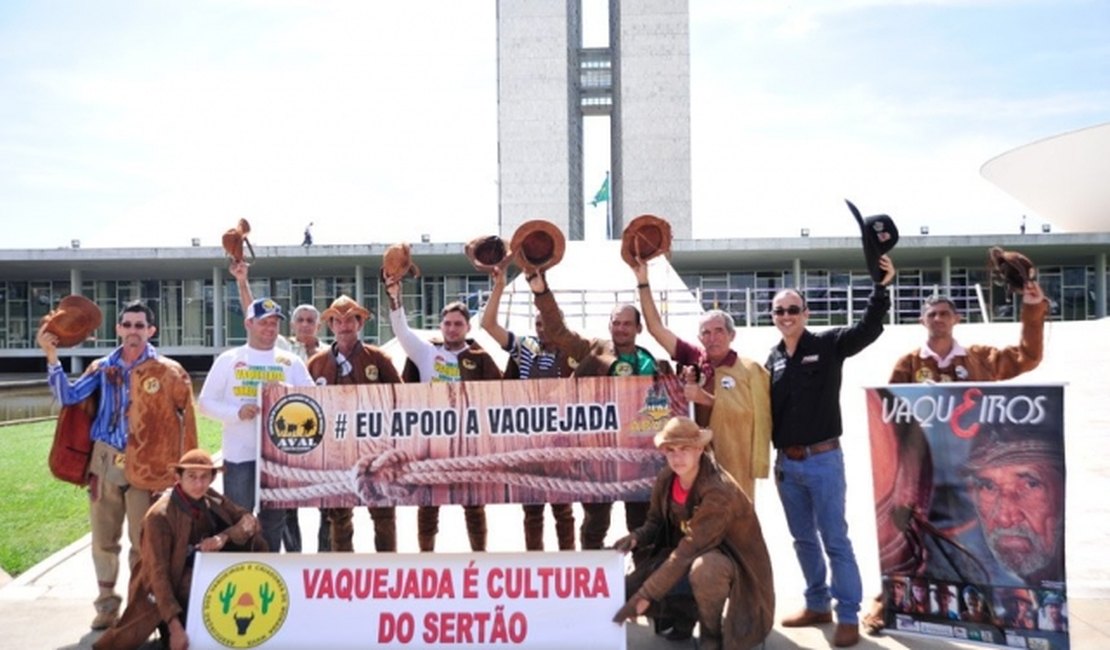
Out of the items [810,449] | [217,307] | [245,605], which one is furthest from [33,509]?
[217,307]

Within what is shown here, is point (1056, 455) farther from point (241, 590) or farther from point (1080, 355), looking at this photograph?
point (1080, 355)

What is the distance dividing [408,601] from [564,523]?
1.51 m

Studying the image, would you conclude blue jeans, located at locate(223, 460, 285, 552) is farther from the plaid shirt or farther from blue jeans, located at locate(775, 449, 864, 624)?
blue jeans, located at locate(775, 449, 864, 624)

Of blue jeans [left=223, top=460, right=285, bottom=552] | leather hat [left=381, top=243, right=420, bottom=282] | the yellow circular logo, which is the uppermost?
leather hat [left=381, top=243, right=420, bottom=282]

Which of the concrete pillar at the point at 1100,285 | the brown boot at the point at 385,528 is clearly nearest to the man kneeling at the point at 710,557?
the brown boot at the point at 385,528

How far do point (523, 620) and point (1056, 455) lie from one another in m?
2.95

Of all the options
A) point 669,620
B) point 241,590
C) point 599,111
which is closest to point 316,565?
point 241,590

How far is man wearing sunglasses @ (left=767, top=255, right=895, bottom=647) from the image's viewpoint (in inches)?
205

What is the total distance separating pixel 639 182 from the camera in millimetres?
53031

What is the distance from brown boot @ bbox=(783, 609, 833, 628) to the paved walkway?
0.06 meters

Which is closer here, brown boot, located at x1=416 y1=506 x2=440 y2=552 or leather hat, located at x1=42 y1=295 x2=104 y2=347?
leather hat, located at x1=42 y1=295 x2=104 y2=347

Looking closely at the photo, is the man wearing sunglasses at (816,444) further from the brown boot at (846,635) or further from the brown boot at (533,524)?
the brown boot at (533,524)

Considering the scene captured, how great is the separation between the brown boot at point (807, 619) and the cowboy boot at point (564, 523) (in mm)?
1529

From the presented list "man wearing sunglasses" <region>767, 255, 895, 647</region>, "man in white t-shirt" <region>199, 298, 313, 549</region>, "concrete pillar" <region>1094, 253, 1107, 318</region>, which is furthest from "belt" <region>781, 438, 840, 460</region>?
"concrete pillar" <region>1094, 253, 1107, 318</region>
